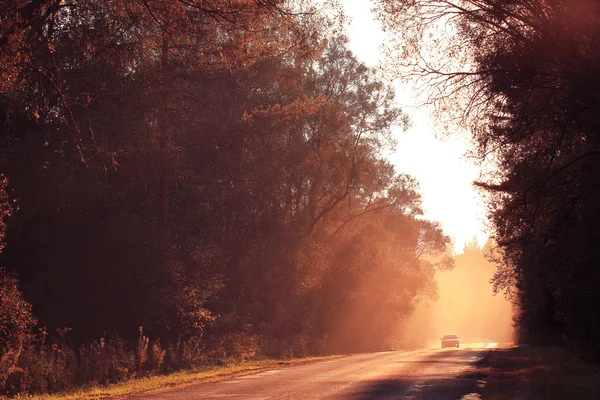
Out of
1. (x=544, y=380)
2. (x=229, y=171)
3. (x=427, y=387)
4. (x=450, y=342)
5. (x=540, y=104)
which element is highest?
(x=229, y=171)

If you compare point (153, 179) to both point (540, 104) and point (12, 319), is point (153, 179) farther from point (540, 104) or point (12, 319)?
point (540, 104)

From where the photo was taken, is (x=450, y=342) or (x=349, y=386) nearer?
(x=349, y=386)

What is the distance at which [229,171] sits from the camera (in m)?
34.2

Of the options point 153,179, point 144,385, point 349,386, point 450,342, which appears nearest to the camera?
point 349,386

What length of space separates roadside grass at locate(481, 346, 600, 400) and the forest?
6.81 ft

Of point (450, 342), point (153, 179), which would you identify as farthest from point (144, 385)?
point (450, 342)

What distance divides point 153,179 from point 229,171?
4358 mm

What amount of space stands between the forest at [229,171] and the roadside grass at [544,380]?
208 cm

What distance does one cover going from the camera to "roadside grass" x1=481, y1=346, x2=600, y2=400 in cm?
1539

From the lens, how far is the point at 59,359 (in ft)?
63.7

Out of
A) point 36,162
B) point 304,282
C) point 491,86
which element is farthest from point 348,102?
point 491,86

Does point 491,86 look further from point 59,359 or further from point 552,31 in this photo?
point 59,359

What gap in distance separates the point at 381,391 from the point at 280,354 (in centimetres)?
2206

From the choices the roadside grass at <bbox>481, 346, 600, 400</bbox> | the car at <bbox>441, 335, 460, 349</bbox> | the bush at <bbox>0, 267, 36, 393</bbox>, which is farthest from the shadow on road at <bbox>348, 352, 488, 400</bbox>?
the car at <bbox>441, 335, 460, 349</bbox>
